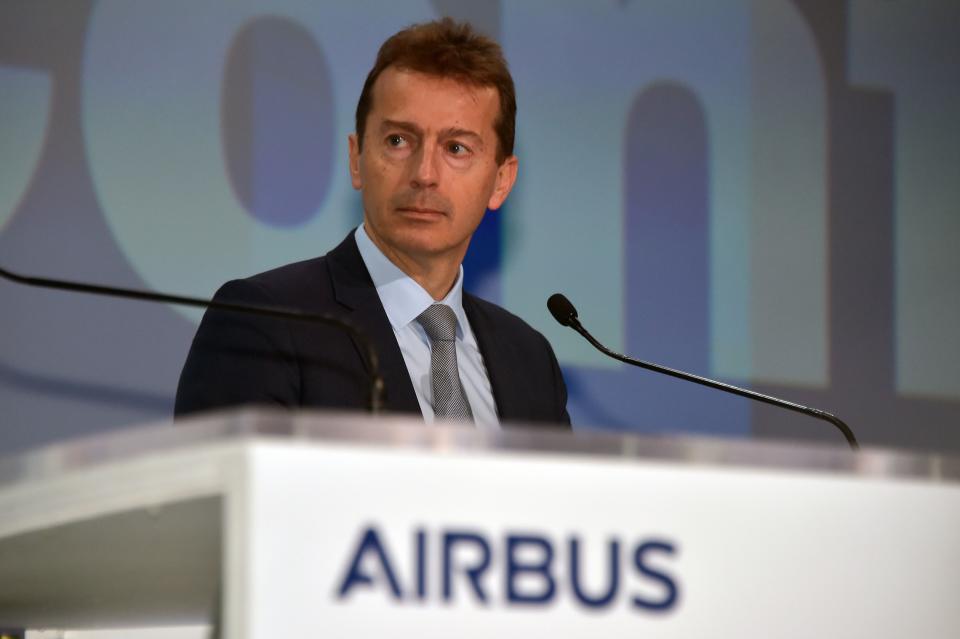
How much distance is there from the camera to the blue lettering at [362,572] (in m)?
1.02

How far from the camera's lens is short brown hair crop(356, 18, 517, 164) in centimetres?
257

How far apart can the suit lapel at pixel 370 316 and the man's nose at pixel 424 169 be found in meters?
0.15

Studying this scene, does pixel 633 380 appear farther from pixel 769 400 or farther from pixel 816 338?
pixel 769 400

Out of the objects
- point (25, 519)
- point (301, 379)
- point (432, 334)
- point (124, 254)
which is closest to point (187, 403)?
point (301, 379)

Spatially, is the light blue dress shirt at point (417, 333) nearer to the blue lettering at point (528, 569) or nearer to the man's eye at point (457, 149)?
the man's eye at point (457, 149)

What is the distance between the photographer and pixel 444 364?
2.31 meters

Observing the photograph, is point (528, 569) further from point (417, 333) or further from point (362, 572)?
point (417, 333)

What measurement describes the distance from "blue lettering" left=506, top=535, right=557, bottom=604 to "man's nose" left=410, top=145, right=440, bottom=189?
1.49 metres

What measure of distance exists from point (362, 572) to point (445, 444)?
114 millimetres

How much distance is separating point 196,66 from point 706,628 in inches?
83.3

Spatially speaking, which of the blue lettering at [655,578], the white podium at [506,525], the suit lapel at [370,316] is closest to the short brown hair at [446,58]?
the suit lapel at [370,316]

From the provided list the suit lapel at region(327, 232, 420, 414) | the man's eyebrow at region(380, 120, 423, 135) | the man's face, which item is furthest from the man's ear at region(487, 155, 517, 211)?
the suit lapel at region(327, 232, 420, 414)

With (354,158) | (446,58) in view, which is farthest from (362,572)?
(354,158)

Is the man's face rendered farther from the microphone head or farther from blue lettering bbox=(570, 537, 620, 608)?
blue lettering bbox=(570, 537, 620, 608)
